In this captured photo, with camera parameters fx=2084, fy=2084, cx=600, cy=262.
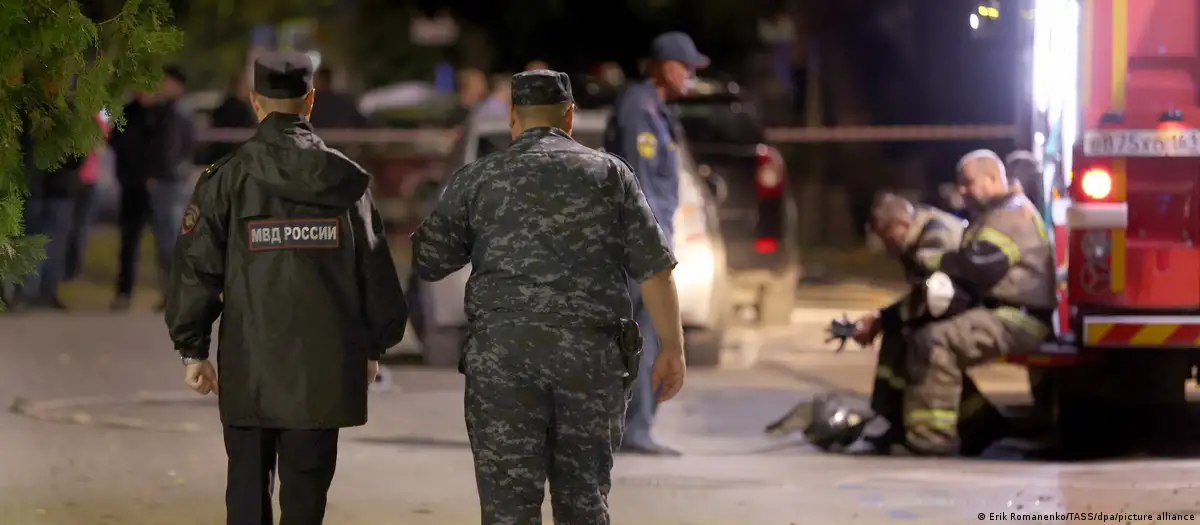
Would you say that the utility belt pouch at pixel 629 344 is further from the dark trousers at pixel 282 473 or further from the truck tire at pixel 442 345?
the truck tire at pixel 442 345

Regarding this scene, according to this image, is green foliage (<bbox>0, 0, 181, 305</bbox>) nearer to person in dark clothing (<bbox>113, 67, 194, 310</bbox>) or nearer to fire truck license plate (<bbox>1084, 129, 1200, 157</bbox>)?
fire truck license plate (<bbox>1084, 129, 1200, 157</bbox>)

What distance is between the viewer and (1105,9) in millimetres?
8969

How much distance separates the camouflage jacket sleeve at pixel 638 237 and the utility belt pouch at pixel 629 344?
128 mm

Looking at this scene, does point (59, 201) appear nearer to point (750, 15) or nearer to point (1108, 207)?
point (1108, 207)

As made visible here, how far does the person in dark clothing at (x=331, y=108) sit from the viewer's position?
53.0 feet

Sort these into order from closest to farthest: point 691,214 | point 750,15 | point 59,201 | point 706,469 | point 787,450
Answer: point 706,469 → point 787,450 → point 691,214 → point 59,201 → point 750,15

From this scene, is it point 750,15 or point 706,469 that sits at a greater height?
point 750,15

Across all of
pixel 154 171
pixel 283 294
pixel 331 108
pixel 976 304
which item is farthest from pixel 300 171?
pixel 331 108

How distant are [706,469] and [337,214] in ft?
11.1

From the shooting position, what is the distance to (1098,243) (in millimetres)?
8938

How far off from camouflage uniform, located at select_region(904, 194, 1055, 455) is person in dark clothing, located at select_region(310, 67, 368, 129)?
24.5 ft

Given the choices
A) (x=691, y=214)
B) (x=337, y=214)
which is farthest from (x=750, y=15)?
(x=337, y=214)

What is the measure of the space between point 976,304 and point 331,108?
878cm

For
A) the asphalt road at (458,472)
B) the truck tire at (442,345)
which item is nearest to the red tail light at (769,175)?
the asphalt road at (458,472)
